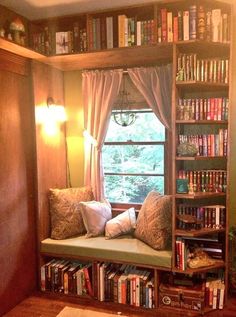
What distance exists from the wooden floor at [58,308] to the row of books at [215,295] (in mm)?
58

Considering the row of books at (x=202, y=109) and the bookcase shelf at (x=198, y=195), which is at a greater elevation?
the row of books at (x=202, y=109)

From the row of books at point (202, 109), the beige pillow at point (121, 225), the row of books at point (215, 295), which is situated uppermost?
the row of books at point (202, 109)

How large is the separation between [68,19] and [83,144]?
1.27m

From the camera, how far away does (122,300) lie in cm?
267

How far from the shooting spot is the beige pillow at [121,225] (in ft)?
9.35

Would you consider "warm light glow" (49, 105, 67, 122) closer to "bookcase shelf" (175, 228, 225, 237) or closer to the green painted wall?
the green painted wall

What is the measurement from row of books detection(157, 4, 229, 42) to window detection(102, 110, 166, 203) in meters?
0.86

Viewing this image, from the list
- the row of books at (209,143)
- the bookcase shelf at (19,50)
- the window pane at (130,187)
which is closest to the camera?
the bookcase shelf at (19,50)

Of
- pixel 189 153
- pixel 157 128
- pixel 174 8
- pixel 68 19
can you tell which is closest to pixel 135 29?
pixel 174 8

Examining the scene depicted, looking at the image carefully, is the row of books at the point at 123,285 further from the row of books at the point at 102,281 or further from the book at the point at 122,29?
the book at the point at 122,29

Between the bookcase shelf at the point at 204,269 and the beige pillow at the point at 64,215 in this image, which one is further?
the beige pillow at the point at 64,215

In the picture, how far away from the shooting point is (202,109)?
2471 millimetres

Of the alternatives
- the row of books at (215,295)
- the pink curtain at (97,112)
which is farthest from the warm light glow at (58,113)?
the row of books at (215,295)

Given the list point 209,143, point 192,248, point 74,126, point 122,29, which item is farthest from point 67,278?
point 122,29
